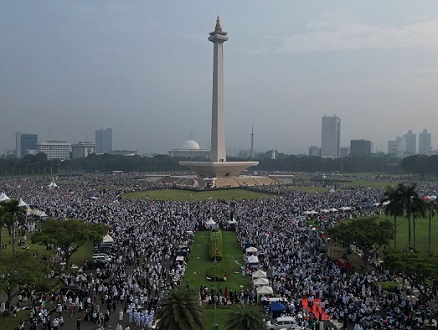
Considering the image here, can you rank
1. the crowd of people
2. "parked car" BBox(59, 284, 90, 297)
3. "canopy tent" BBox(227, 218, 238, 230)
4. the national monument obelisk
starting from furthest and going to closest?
the national monument obelisk, "canopy tent" BBox(227, 218, 238, 230), "parked car" BBox(59, 284, 90, 297), the crowd of people

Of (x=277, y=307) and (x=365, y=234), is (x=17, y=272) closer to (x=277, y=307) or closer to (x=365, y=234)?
(x=277, y=307)

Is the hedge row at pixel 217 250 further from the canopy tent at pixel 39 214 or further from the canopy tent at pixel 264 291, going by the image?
the canopy tent at pixel 39 214

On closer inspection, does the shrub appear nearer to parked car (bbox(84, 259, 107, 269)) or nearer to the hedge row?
the hedge row

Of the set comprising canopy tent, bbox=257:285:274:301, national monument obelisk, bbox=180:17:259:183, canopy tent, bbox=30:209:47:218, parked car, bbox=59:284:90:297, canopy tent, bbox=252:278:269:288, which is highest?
national monument obelisk, bbox=180:17:259:183

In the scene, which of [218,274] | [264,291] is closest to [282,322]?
[264,291]

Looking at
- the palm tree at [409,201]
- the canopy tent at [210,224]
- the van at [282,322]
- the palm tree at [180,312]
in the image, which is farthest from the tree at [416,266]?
the canopy tent at [210,224]

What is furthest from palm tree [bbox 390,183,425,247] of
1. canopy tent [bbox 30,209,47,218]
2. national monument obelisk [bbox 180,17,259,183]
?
national monument obelisk [bbox 180,17,259,183]

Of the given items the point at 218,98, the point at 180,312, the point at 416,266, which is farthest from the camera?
the point at 218,98

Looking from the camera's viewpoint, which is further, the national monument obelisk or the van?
the national monument obelisk
